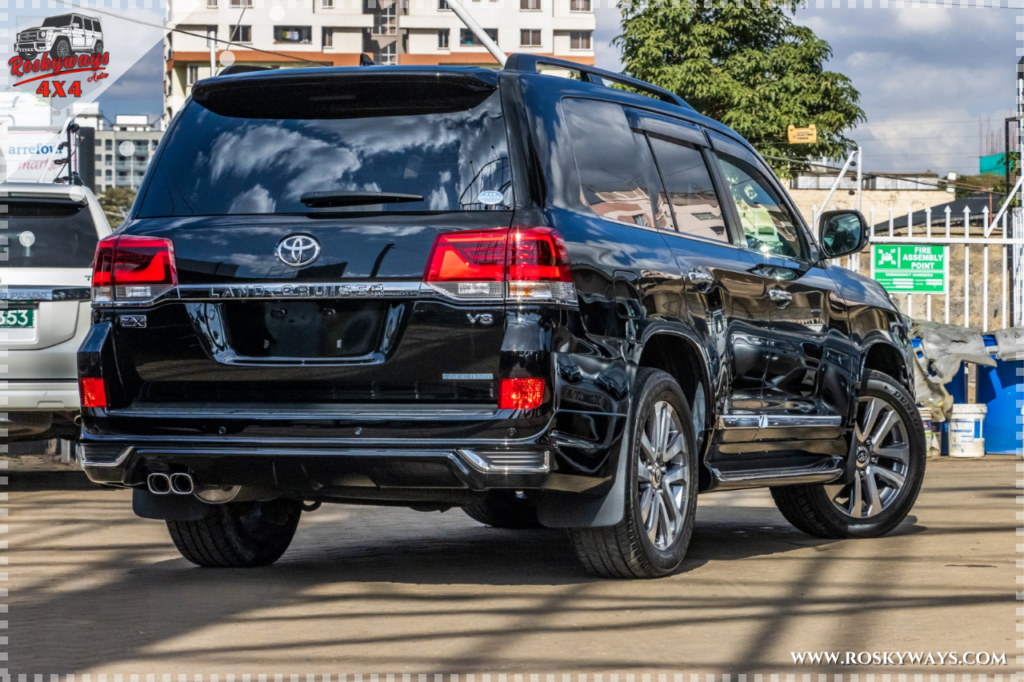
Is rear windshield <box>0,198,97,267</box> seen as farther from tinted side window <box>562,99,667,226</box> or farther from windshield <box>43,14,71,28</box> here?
windshield <box>43,14,71,28</box>

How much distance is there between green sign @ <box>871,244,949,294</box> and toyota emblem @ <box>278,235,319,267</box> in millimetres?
10652

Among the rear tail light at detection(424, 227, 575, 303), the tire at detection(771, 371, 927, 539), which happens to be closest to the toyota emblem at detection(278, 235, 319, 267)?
the rear tail light at detection(424, 227, 575, 303)

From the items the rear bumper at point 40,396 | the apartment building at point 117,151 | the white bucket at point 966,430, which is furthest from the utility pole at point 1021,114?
the apartment building at point 117,151

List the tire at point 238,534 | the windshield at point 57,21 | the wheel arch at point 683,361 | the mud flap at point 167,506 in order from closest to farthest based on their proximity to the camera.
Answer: the mud flap at point 167,506
the wheel arch at point 683,361
the tire at point 238,534
the windshield at point 57,21

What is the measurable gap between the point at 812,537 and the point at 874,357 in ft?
3.28

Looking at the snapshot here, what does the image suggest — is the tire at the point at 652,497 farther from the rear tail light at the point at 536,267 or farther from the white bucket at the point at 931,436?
the white bucket at the point at 931,436

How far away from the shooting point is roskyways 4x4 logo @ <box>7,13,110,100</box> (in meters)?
29.7

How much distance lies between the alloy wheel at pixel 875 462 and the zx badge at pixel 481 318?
311 cm

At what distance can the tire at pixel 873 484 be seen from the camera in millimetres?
7602

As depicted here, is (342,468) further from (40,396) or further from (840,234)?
(40,396)

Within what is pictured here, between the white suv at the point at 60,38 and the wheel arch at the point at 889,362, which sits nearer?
the wheel arch at the point at 889,362

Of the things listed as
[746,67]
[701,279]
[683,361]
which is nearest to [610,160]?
[701,279]

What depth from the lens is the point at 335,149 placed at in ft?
17.8

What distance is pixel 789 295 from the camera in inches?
274
